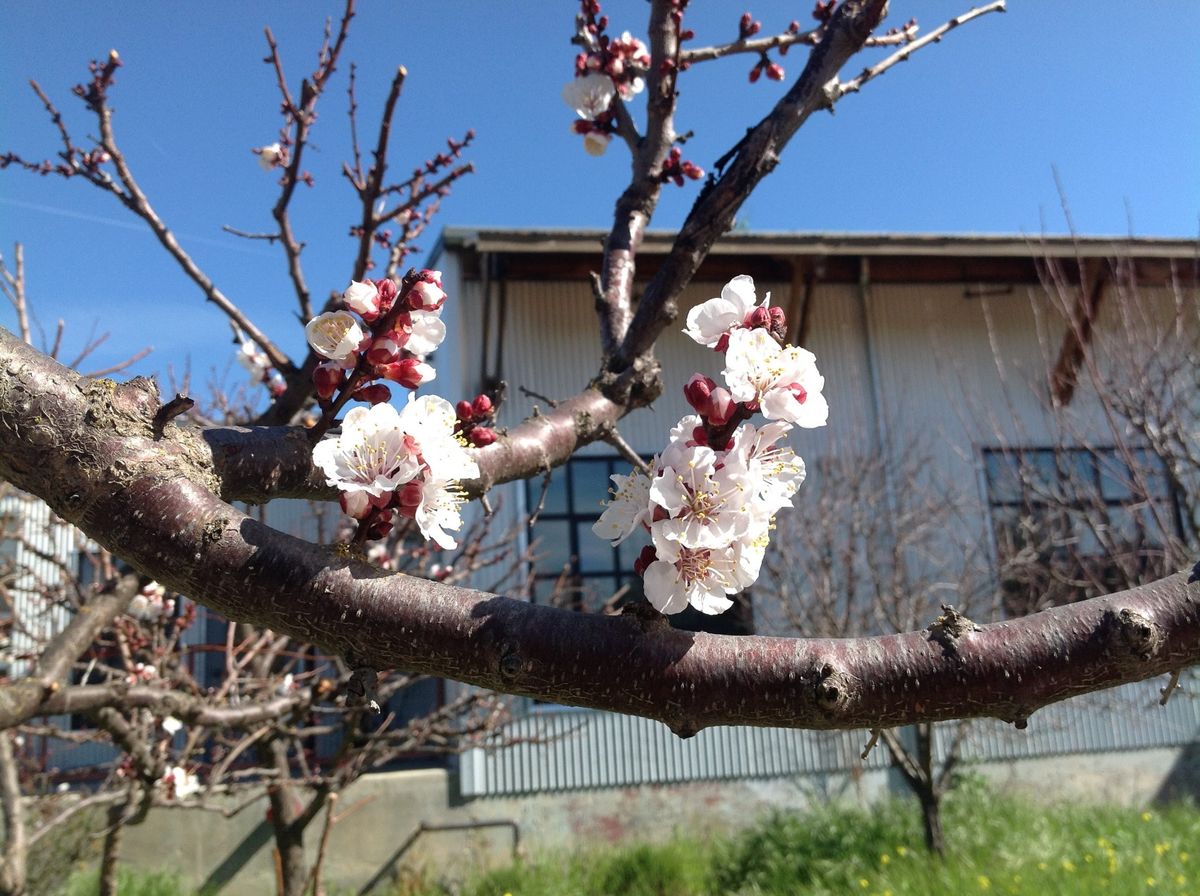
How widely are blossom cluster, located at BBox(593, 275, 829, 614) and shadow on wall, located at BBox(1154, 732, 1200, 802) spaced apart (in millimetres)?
9794

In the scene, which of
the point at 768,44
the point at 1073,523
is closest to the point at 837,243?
the point at 1073,523

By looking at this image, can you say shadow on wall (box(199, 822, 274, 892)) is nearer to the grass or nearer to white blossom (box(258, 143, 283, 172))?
the grass

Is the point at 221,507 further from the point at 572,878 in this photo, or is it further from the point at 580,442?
the point at 572,878

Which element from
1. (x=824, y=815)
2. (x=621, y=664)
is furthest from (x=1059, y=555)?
(x=621, y=664)

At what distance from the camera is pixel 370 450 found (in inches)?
40.6

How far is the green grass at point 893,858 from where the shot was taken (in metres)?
5.52

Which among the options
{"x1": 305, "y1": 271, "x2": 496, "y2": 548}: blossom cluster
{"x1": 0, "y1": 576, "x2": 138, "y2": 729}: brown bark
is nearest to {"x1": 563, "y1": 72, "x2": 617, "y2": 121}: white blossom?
{"x1": 305, "y1": 271, "x2": 496, "y2": 548}: blossom cluster

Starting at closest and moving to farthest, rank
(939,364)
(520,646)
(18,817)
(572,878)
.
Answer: (520,646), (18,817), (572,878), (939,364)

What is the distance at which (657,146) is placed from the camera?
85.4 inches

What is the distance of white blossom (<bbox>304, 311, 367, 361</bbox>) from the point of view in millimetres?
1154

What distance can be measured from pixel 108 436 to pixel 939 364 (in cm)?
981

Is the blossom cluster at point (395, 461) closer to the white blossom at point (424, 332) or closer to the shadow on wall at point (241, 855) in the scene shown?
the white blossom at point (424, 332)

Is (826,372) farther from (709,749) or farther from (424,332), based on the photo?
(424,332)

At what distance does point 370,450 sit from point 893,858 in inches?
255
